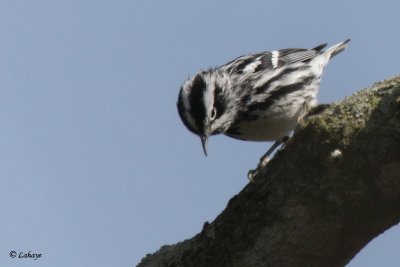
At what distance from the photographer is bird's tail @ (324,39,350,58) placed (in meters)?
6.63

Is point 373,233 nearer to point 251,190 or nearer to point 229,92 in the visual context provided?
point 251,190

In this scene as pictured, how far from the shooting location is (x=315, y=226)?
3.07 m

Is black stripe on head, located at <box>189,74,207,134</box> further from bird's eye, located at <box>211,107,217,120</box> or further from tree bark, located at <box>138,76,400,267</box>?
tree bark, located at <box>138,76,400,267</box>

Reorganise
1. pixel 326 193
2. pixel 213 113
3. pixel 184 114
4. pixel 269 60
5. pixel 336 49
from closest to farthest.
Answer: pixel 326 193, pixel 184 114, pixel 213 113, pixel 269 60, pixel 336 49

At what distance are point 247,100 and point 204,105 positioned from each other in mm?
481

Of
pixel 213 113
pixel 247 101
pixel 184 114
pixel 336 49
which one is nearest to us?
pixel 184 114

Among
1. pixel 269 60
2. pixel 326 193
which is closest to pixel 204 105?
pixel 269 60

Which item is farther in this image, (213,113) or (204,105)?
(213,113)

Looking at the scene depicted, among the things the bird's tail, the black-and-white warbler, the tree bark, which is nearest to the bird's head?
the black-and-white warbler

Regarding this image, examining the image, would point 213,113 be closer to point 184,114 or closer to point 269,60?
point 184,114

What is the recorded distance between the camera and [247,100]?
556 centimetres

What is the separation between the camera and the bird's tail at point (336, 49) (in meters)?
6.63

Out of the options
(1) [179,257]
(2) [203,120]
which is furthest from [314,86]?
(1) [179,257]

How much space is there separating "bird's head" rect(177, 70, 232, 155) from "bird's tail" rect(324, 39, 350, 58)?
4.65ft
